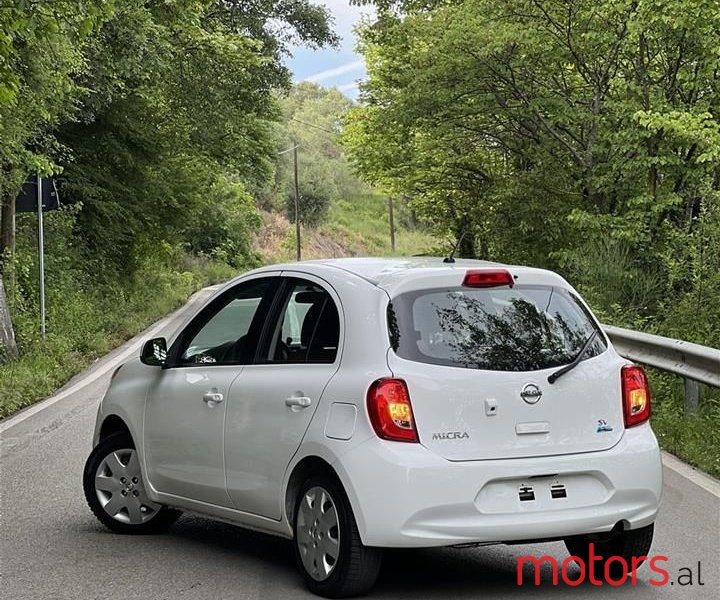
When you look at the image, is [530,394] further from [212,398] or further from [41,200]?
[41,200]

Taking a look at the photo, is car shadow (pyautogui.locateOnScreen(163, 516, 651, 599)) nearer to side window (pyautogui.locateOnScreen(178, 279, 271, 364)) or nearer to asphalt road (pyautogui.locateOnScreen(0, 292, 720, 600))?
asphalt road (pyautogui.locateOnScreen(0, 292, 720, 600))

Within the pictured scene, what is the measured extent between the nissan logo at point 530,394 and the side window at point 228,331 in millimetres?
1639

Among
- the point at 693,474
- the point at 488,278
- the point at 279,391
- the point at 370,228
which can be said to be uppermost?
the point at 488,278

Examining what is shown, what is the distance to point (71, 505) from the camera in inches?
320

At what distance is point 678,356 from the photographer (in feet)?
34.0

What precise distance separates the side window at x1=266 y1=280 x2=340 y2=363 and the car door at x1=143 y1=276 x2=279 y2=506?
17cm

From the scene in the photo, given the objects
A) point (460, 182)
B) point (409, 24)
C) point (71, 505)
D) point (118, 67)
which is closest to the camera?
point (71, 505)

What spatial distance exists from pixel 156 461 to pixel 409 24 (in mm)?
20257

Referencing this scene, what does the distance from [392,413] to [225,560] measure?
Answer: 67.2 inches

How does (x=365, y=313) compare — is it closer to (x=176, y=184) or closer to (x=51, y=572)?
(x=51, y=572)

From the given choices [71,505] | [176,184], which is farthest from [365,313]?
[176,184]

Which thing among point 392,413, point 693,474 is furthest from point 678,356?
point 392,413

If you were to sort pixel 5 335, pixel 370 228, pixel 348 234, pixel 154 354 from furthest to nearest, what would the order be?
1. pixel 370 228
2. pixel 348 234
3. pixel 5 335
4. pixel 154 354

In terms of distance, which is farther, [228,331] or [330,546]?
[228,331]
